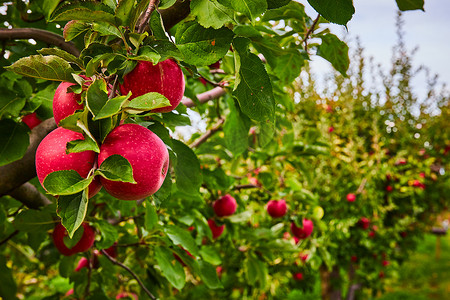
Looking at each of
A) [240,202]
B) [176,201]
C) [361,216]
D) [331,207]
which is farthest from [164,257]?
[361,216]

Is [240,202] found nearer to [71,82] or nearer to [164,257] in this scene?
[164,257]

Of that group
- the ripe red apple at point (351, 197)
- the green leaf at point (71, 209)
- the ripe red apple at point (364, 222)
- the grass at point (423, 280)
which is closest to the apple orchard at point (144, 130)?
the green leaf at point (71, 209)

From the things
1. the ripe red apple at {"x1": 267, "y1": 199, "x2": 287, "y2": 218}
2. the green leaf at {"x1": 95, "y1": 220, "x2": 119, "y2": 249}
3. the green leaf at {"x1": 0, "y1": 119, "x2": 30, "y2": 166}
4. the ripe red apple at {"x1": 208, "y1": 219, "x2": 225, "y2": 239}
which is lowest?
the ripe red apple at {"x1": 208, "y1": 219, "x2": 225, "y2": 239}

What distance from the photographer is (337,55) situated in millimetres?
820

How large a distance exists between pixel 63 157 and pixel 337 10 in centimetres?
42

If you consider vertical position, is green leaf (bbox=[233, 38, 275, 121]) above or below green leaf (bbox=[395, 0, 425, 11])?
below

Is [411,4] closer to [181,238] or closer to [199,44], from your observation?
[199,44]

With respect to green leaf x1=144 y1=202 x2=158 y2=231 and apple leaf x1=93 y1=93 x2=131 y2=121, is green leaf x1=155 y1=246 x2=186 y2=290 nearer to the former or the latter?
green leaf x1=144 y1=202 x2=158 y2=231

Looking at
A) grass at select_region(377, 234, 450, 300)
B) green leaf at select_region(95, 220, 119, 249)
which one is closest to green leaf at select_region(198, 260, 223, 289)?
green leaf at select_region(95, 220, 119, 249)

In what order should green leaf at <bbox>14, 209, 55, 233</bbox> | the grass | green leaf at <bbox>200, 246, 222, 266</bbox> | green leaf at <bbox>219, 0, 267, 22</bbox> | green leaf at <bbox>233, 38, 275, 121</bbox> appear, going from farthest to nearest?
the grass
green leaf at <bbox>200, 246, 222, 266</bbox>
green leaf at <bbox>14, 209, 55, 233</bbox>
green leaf at <bbox>233, 38, 275, 121</bbox>
green leaf at <bbox>219, 0, 267, 22</bbox>

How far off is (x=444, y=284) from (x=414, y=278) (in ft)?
1.38

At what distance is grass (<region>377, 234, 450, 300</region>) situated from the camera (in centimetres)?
535

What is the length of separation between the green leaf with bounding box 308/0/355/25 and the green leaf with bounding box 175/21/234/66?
155 mm

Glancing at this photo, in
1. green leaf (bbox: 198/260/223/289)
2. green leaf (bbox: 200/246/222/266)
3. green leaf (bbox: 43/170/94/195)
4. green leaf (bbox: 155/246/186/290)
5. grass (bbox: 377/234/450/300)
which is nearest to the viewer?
green leaf (bbox: 43/170/94/195)
